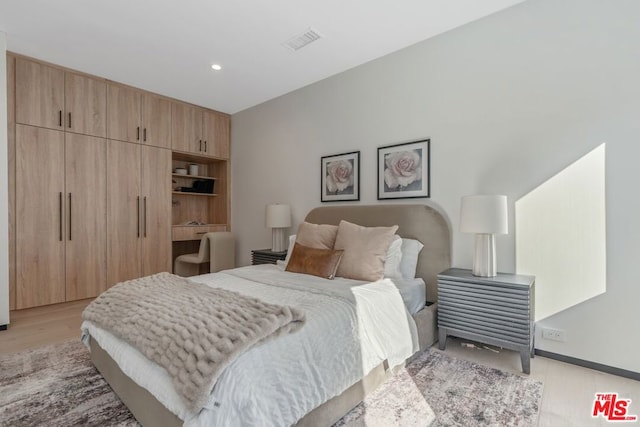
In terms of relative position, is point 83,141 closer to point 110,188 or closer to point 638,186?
point 110,188

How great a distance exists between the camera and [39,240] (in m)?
3.37

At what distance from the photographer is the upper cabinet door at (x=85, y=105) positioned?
11.7 ft

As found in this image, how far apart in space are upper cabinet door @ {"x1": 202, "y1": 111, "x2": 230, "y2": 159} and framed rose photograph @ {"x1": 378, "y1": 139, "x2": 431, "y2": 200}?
2.77m

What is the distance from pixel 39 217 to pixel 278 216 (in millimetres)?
2501

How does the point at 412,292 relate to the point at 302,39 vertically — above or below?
below

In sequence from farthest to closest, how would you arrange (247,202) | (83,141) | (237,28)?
(247,202) < (83,141) < (237,28)

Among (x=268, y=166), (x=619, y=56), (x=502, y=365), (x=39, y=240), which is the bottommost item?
(x=502, y=365)

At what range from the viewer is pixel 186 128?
458 cm

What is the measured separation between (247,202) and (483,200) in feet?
11.0

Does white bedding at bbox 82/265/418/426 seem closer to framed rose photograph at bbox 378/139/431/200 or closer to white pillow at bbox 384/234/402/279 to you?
white pillow at bbox 384/234/402/279

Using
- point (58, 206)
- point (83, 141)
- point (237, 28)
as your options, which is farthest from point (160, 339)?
point (83, 141)
